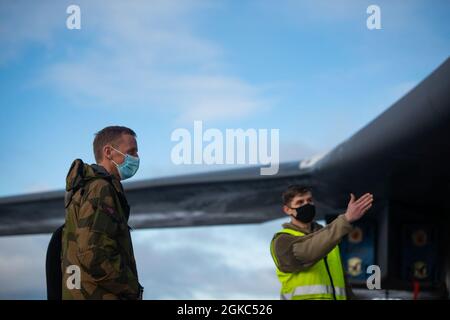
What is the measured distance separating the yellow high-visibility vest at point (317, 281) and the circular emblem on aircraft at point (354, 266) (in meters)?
6.16

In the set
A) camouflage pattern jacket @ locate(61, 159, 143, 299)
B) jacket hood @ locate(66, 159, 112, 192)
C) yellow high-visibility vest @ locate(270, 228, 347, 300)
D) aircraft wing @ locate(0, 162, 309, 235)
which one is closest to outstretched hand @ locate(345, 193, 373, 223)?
yellow high-visibility vest @ locate(270, 228, 347, 300)

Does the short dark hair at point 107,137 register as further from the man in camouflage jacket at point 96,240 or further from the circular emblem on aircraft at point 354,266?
the circular emblem on aircraft at point 354,266

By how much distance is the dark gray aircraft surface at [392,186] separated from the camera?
9.64 meters

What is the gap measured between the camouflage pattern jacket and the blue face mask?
0.79 feet

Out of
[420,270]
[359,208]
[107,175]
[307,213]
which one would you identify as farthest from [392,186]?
[107,175]

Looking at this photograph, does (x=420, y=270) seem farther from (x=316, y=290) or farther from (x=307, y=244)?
(x=307, y=244)

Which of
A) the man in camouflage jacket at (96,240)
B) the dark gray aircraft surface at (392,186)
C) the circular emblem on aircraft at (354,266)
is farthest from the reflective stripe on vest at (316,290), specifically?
the circular emblem on aircraft at (354,266)

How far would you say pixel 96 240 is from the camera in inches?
160

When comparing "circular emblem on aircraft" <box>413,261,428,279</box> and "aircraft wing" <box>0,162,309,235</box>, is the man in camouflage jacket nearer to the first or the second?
"circular emblem on aircraft" <box>413,261,428,279</box>
